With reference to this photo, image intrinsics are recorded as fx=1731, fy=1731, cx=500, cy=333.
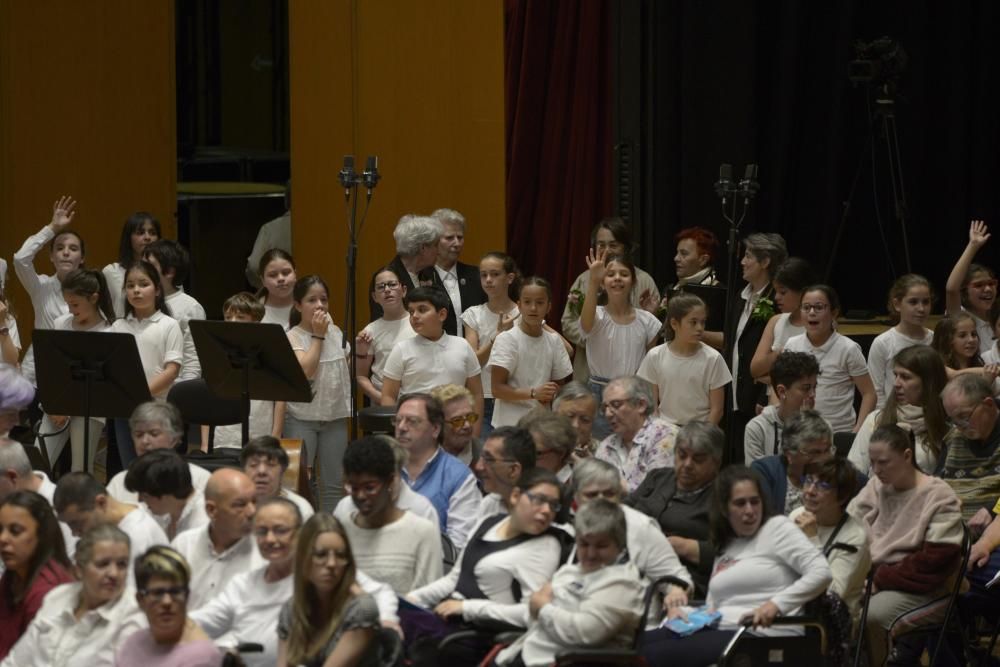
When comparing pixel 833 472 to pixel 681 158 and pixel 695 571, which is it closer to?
pixel 695 571

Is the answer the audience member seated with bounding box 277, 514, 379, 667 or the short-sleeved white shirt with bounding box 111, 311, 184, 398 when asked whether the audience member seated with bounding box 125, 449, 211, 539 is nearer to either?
the audience member seated with bounding box 277, 514, 379, 667

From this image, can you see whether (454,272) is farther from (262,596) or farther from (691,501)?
(262,596)

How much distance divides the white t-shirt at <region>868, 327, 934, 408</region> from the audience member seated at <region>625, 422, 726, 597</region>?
174 centimetres

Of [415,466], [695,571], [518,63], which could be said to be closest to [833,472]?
[695,571]

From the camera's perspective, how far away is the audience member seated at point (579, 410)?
6.24m

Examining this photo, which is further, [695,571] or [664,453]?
[664,453]

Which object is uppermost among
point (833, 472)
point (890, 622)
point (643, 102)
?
point (643, 102)

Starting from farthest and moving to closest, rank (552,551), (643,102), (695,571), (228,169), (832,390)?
(228,169) < (643,102) < (832,390) < (695,571) < (552,551)

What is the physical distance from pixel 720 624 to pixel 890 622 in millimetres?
715

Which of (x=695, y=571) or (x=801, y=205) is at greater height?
(x=801, y=205)

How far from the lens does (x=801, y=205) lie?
31.3ft

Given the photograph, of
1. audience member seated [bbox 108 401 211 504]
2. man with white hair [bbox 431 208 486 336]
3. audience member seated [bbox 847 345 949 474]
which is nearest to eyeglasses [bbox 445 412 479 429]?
audience member seated [bbox 108 401 211 504]

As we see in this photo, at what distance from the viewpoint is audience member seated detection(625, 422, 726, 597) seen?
5.37 metres

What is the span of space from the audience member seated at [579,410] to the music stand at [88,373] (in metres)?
1.56
